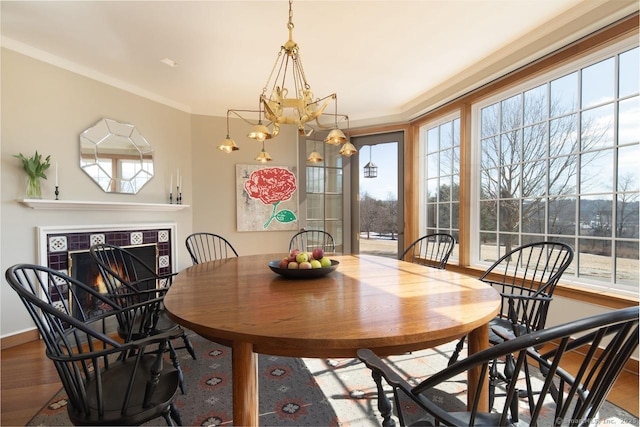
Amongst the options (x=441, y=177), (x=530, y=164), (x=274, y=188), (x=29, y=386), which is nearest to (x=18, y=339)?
(x=29, y=386)

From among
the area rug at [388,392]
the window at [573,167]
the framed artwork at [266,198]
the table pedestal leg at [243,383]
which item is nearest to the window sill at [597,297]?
the window at [573,167]

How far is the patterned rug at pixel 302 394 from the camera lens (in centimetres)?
166

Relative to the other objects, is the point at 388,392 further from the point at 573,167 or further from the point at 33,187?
the point at 33,187

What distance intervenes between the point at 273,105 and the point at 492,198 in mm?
2478

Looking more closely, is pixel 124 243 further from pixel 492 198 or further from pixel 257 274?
pixel 492 198

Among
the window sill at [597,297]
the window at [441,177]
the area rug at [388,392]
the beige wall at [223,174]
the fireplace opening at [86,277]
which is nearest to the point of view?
the area rug at [388,392]

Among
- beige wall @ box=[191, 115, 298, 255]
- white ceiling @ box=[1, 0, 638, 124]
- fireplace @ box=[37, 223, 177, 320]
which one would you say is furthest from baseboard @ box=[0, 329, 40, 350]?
white ceiling @ box=[1, 0, 638, 124]

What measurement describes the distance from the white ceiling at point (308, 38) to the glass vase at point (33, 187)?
1.13 m

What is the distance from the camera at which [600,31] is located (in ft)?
7.24

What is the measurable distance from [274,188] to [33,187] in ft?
8.63

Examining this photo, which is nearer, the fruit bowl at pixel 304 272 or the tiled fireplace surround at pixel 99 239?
the fruit bowl at pixel 304 272

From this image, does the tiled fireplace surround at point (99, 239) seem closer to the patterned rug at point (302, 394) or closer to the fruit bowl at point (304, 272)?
the patterned rug at point (302, 394)

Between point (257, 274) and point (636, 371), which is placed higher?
point (257, 274)

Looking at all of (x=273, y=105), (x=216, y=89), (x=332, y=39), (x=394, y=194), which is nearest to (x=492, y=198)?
(x=394, y=194)
